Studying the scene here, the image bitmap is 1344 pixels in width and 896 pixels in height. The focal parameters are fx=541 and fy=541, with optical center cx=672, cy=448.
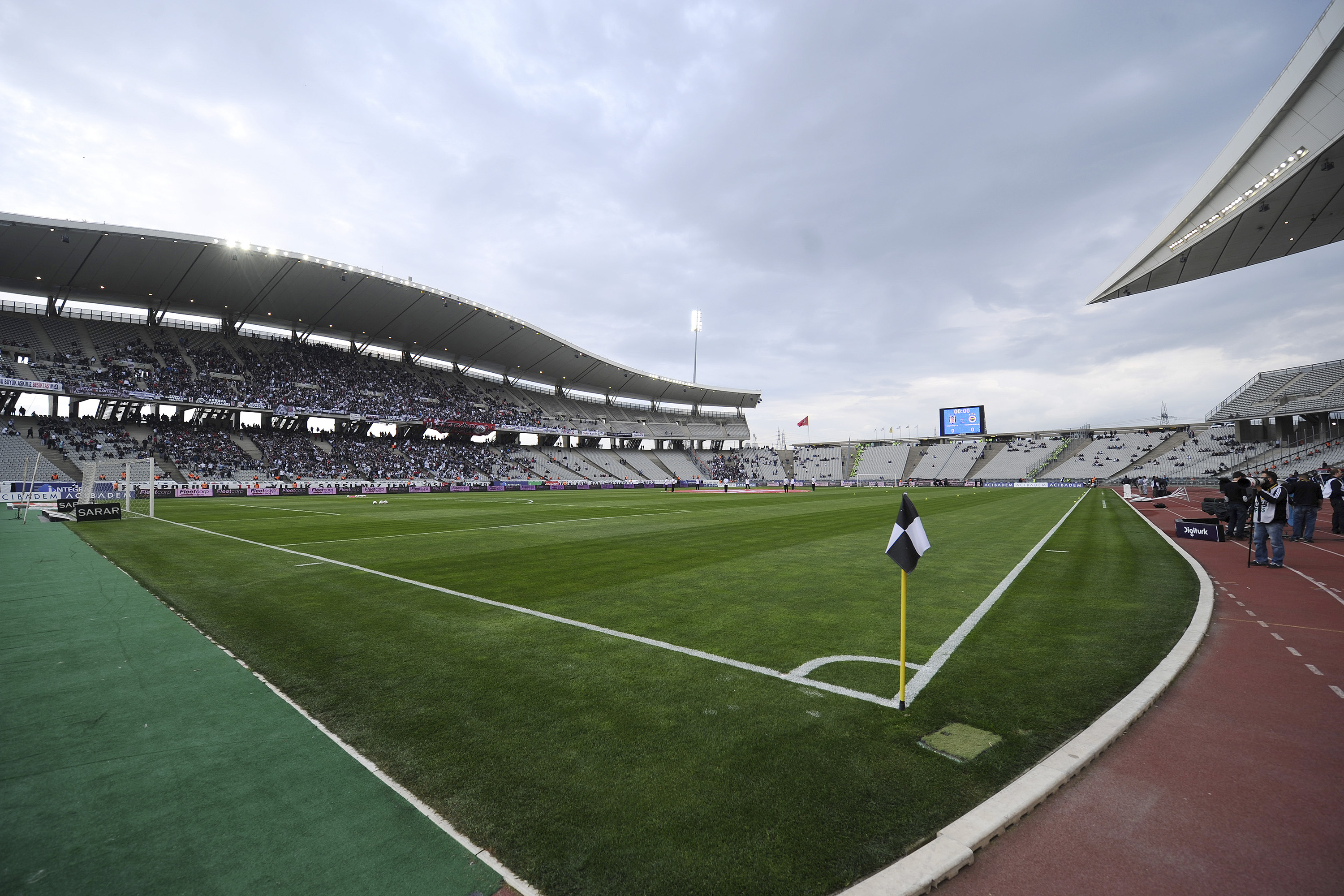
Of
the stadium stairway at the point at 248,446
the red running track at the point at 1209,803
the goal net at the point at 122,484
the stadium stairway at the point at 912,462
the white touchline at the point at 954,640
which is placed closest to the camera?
the red running track at the point at 1209,803

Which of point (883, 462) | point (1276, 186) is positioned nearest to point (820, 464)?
point (883, 462)

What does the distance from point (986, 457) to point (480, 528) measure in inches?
3533

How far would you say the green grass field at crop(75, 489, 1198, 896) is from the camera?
284 cm

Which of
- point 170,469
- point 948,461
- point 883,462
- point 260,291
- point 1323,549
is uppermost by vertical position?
point 260,291

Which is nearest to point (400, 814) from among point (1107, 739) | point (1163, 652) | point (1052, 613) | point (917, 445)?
point (1107, 739)

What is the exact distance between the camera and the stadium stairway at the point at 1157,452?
68500 millimetres

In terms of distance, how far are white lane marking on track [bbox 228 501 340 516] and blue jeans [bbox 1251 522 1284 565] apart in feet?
97.0

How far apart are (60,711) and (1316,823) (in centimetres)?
858

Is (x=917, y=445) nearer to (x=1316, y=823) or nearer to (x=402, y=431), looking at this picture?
(x=402, y=431)

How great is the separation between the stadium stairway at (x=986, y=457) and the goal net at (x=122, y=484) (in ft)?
295

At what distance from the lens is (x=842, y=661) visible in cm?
552

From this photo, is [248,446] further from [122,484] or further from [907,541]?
[907,541]

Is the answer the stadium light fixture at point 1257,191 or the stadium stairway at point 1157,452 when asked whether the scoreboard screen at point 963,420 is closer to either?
the stadium stairway at point 1157,452

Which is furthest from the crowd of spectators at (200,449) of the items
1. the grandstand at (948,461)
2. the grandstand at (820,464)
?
the grandstand at (948,461)
